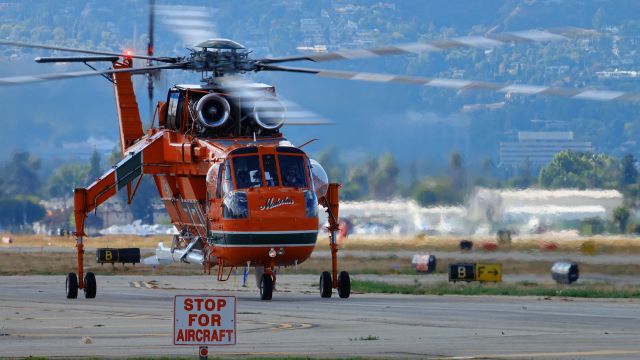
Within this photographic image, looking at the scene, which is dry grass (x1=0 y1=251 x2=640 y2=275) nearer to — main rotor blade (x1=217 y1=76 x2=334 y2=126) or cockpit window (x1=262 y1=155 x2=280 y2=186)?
main rotor blade (x1=217 y1=76 x2=334 y2=126)

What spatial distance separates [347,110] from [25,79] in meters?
23.1

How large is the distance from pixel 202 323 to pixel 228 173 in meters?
15.4

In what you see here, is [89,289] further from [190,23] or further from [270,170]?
[190,23]

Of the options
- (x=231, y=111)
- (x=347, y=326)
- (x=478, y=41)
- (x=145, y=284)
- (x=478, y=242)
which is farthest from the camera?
(x=478, y=242)

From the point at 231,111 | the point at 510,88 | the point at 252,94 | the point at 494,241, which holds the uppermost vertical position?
the point at 252,94

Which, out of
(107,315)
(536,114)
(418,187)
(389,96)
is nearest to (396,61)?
(536,114)

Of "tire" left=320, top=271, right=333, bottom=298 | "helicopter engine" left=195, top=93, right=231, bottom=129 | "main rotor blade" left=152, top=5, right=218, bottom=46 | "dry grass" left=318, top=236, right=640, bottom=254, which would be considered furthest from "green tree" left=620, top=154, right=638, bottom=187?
"main rotor blade" left=152, top=5, right=218, bottom=46

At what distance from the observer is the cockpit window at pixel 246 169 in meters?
33.8

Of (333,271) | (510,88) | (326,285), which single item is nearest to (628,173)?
(333,271)

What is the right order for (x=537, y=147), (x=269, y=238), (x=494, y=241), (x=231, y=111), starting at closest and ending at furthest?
1. (x=269, y=238)
2. (x=231, y=111)
3. (x=494, y=241)
4. (x=537, y=147)

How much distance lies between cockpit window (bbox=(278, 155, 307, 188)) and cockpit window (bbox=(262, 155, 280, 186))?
154mm

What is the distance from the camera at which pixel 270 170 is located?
3391cm

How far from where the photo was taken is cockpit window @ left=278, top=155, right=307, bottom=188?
33938 millimetres

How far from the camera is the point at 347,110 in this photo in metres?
50.5
